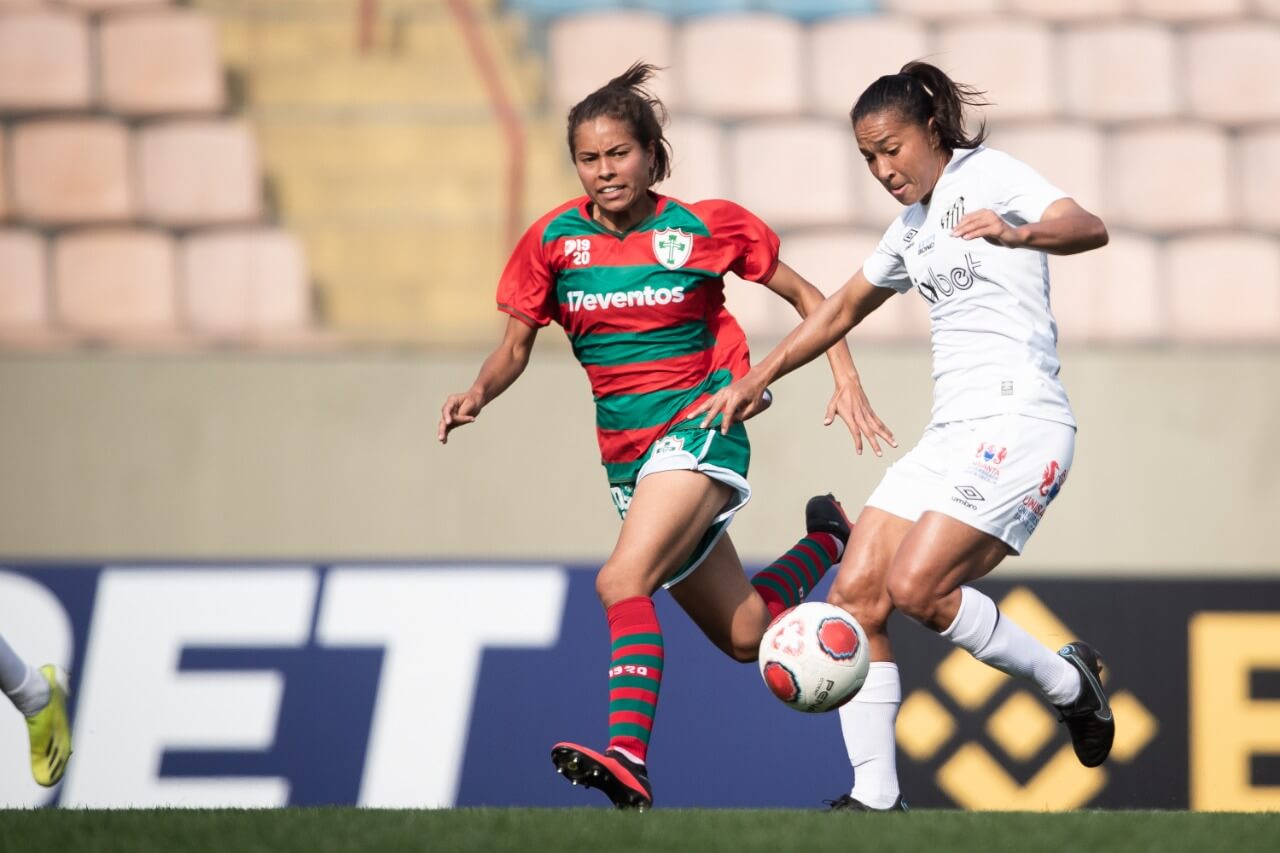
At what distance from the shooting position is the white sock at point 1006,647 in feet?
12.6

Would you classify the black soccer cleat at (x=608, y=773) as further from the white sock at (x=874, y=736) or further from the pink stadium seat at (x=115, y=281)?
the pink stadium seat at (x=115, y=281)

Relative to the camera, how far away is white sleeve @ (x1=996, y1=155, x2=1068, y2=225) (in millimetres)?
3654

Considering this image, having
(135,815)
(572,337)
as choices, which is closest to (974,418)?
(572,337)

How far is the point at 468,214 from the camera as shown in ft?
22.9

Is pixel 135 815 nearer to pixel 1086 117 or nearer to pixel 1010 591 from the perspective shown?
pixel 1010 591

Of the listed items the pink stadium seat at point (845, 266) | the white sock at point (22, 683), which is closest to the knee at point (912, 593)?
the white sock at point (22, 683)

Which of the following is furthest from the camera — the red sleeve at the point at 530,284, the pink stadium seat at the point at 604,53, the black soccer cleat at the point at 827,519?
the pink stadium seat at the point at 604,53

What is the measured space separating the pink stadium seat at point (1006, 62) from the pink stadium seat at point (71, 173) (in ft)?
11.6

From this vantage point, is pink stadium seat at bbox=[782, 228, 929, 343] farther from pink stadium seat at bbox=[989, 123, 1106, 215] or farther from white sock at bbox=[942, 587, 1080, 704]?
white sock at bbox=[942, 587, 1080, 704]

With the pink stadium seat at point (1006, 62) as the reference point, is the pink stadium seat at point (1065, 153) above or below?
below

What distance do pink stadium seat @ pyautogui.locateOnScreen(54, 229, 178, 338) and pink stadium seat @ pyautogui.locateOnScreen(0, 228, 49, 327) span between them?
0.06 m

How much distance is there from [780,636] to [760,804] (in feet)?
6.63

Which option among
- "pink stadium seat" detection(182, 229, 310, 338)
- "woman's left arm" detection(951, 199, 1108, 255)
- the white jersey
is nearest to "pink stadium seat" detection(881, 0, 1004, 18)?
"pink stadium seat" detection(182, 229, 310, 338)

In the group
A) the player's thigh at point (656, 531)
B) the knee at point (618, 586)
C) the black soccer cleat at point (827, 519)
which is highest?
the player's thigh at point (656, 531)
